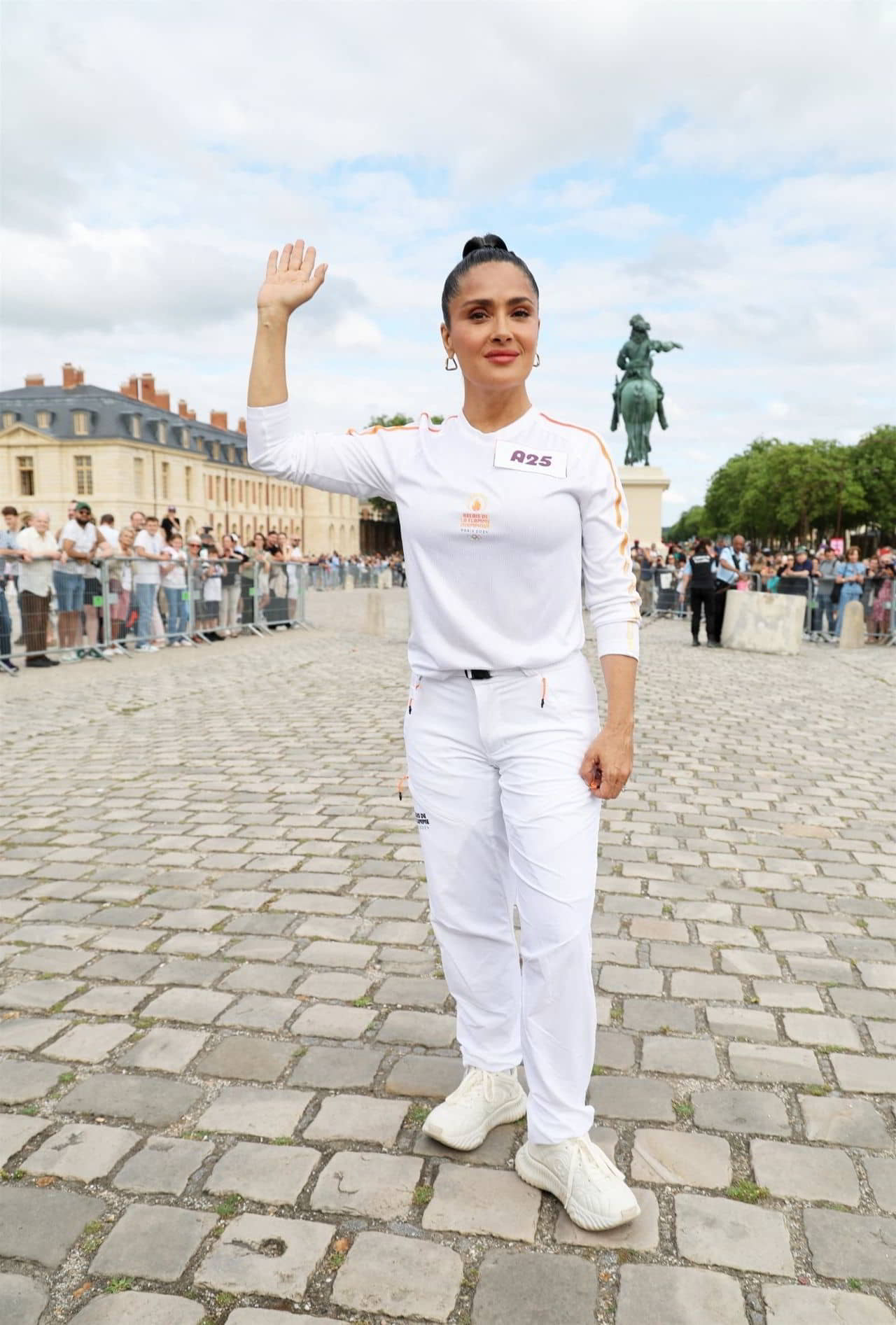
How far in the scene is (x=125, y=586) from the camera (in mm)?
15305

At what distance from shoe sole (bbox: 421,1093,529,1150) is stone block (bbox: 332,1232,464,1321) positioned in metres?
0.36

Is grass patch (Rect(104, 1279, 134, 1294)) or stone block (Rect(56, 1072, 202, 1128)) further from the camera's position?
stone block (Rect(56, 1072, 202, 1128))

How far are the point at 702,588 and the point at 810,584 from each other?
4315mm

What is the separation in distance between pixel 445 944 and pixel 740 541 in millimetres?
19417

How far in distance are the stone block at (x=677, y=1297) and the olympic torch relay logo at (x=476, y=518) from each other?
5.25 ft

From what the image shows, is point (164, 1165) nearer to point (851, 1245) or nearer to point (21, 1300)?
point (21, 1300)

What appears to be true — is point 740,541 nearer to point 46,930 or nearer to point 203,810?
point 203,810

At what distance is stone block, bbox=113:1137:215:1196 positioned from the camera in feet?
8.71

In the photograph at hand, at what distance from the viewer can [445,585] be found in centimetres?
262

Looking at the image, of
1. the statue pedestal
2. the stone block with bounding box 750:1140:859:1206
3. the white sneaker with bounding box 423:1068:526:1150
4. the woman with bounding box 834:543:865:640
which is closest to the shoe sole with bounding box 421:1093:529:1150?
the white sneaker with bounding box 423:1068:526:1150

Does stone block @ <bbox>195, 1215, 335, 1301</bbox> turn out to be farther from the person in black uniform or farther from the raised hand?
the person in black uniform

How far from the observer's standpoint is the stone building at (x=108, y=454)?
3012 inches

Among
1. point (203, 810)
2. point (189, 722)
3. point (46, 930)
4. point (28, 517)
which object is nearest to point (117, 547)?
point (28, 517)

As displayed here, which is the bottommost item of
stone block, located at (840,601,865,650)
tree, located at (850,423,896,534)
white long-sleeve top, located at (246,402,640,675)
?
stone block, located at (840,601,865,650)
